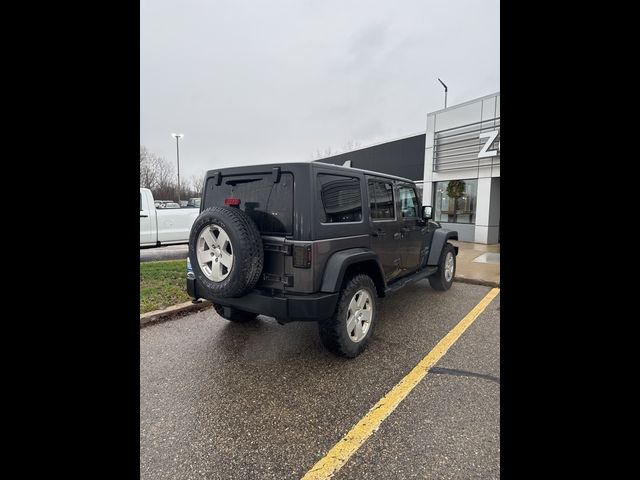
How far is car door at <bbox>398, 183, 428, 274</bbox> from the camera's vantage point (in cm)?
457

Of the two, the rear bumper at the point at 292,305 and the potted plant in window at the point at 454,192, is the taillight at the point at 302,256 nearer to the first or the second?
the rear bumper at the point at 292,305

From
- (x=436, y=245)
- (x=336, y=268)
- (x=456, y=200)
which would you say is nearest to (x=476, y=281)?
(x=436, y=245)

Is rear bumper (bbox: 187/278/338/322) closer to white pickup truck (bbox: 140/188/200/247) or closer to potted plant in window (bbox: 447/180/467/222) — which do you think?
white pickup truck (bbox: 140/188/200/247)

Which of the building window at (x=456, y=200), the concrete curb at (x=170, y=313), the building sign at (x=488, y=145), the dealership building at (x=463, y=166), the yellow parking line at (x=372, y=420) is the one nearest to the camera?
the yellow parking line at (x=372, y=420)

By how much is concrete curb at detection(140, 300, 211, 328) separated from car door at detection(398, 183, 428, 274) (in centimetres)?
302

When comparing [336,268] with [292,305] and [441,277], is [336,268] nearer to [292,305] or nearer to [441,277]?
[292,305]

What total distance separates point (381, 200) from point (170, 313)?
3.24 metres

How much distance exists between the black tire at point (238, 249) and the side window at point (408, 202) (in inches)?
94.4

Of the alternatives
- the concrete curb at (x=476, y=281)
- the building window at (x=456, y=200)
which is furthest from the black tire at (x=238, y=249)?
the building window at (x=456, y=200)

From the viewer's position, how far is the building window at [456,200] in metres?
12.0
